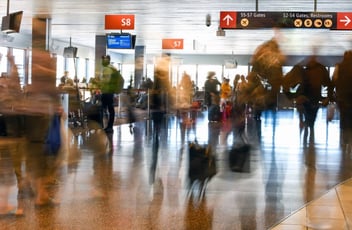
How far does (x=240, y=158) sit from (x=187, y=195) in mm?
1134

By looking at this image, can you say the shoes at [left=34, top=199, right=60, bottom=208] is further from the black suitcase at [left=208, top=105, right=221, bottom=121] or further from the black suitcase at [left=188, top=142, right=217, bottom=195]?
the black suitcase at [left=208, top=105, right=221, bottom=121]

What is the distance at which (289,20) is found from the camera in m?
14.5

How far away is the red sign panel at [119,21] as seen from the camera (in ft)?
57.9

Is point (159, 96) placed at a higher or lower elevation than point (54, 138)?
higher

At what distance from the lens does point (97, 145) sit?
12266 mm

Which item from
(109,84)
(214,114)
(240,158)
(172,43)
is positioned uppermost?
(172,43)

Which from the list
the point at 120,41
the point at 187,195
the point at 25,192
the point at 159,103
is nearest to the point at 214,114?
the point at 120,41

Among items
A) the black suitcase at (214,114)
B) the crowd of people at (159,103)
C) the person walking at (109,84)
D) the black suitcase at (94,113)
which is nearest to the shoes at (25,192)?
the crowd of people at (159,103)

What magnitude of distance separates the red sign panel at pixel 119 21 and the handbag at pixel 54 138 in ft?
38.7

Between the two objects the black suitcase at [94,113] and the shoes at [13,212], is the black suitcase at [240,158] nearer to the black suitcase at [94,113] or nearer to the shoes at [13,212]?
the shoes at [13,212]

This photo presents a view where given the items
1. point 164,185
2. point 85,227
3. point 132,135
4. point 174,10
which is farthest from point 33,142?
point 174,10

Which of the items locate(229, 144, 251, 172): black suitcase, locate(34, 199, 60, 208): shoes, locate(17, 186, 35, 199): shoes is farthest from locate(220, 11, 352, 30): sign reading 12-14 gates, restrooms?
locate(34, 199, 60, 208): shoes

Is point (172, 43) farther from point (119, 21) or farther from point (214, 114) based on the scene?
point (119, 21)

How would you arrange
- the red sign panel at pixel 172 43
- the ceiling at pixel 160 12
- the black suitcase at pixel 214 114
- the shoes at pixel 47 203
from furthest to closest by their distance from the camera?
the red sign panel at pixel 172 43 → the black suitcase at pixel 214 114 → the ceiling at pixel 160 12 → the shoes at pixel 47 203
